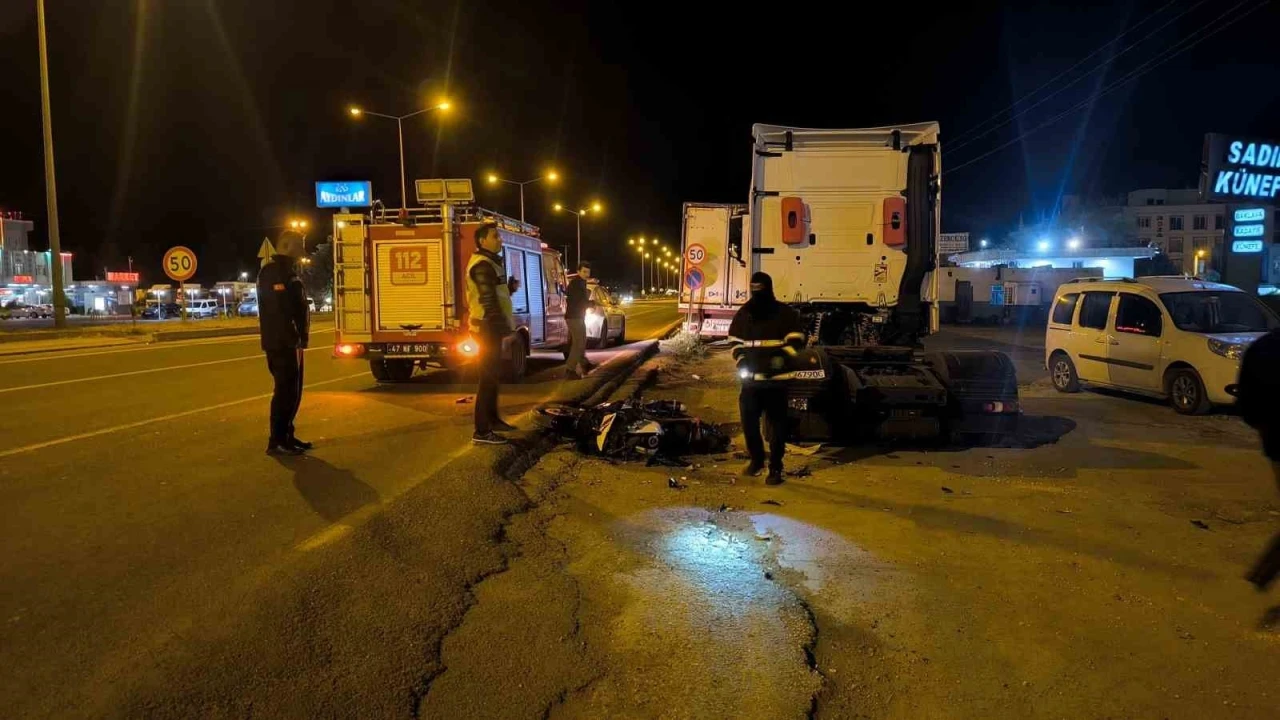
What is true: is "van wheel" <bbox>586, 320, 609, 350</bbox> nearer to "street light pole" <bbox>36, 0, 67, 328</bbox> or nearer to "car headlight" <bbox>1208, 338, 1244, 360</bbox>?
"car headlight" <bbox>1208, 338, 1244, 360</bbox>

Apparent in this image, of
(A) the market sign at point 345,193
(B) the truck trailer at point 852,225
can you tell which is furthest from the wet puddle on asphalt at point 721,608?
(A) the market sign at point 345,193

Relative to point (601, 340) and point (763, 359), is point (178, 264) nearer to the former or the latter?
point (601, 340)

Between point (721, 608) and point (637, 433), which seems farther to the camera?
point (637, 433)

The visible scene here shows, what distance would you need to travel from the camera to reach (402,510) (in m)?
5.25

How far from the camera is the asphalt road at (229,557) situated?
3.14 meters

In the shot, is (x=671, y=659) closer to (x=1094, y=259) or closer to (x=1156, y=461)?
(x=1156, y=461)

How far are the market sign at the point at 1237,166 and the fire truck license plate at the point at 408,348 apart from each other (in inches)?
883

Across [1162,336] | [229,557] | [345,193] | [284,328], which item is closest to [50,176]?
[284,328]

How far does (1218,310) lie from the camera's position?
10.4m

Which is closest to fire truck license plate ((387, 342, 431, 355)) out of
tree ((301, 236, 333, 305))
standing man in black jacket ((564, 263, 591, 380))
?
standing man in black jacket ((564, 263, 591, 380))

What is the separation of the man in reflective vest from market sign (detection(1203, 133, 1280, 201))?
23.2 m

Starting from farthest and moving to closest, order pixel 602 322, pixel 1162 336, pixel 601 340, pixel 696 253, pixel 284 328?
pixel 601 340
pixel 602 322
pixel 696 253
pixel 1162 336
pixel 284 328

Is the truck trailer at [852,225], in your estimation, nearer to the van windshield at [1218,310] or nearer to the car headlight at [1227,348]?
the van windshield at [1218,310]

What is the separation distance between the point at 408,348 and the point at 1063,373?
993 cm
